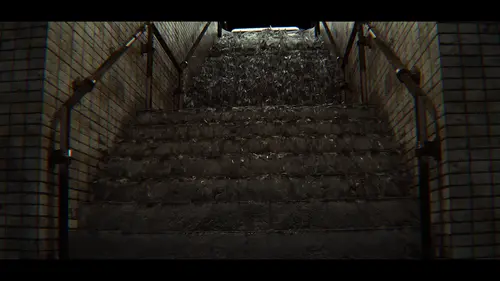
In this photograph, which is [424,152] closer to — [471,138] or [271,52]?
[471,138]

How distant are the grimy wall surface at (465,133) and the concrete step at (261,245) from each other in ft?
0.92

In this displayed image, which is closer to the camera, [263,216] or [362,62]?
[263,216]

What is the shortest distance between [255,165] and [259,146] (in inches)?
14.0

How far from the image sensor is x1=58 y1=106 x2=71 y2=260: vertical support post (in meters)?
2.74

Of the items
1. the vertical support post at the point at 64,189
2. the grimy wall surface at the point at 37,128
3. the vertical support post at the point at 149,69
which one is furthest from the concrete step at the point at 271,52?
the vertical support post at the point at 64,189

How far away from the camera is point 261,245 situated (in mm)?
2756

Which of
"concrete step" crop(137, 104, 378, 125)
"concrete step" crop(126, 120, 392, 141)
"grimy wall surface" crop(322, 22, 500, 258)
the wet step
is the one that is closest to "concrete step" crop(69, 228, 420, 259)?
"grimy wall surface" crop(322, 22, 500, 258)

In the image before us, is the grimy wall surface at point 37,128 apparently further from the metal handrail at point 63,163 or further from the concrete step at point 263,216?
the concrete step at point 263,216

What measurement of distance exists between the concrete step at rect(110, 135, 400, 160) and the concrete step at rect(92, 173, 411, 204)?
508 mm

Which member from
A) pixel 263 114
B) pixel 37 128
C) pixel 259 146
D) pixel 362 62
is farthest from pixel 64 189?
pixel 362 62

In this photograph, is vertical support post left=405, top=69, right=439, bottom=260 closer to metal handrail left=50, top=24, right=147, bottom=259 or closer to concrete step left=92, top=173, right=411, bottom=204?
concrete step left=92, top=173, right=411, bottom=204
